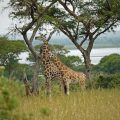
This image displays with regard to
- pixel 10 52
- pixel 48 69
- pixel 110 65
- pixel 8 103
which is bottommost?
pixel 110 65

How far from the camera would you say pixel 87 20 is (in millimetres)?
22000

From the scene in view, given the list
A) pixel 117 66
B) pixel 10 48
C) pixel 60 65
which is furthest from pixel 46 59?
pixel 117 66

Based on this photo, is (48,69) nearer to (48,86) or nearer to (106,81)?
(48,86)

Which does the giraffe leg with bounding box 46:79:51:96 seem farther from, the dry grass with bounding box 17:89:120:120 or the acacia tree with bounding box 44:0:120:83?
the acacia tree with bounding box 44:0:120:83

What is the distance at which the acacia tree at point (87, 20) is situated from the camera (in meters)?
22.0

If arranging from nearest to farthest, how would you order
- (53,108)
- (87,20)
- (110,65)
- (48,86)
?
1. (53,108)
2. (48,86)
3. (87,20)
4. (110,65)

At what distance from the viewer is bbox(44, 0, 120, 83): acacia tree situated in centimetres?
2195

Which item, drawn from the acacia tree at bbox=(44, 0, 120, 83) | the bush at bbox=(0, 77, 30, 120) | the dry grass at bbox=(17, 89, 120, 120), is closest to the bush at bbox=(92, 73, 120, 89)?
the acacia tree at bbox=(44, 0, 120, 83)

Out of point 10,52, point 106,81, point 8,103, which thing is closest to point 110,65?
point 10,52

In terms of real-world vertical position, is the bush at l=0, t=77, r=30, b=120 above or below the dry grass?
above

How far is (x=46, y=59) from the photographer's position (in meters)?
13.0

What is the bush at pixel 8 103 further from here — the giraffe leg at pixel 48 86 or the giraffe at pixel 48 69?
the giraffe at pixel 48 69

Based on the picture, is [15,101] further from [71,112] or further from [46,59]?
[46,59]

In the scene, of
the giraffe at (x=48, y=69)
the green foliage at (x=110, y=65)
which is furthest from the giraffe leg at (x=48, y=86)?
the green foliage at (x=110, y=65)
